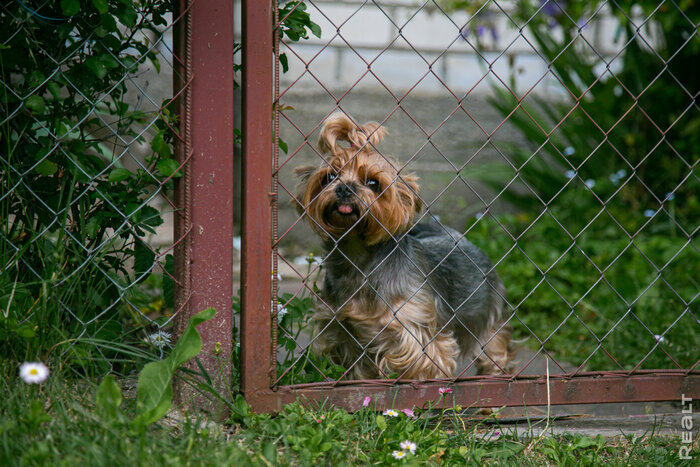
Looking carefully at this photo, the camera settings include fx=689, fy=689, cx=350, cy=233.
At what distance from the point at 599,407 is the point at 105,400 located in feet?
8.91

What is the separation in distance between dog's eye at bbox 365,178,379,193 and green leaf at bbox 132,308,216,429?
1271mm

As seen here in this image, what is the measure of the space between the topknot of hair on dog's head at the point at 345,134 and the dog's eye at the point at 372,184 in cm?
17

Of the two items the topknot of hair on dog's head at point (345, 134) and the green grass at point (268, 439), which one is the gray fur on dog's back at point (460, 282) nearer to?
the topknot of hair on dog's head at point (345, 134)

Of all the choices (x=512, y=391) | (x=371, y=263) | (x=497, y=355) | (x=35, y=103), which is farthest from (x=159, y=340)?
(x=497, y=355)

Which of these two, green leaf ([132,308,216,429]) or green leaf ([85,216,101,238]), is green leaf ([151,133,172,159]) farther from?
green leaf ([132,308,216,429])

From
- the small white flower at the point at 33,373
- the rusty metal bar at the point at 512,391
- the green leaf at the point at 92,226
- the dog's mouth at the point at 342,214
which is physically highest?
the dog's mouth at the point at 342,214

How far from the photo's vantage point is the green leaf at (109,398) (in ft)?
6.95

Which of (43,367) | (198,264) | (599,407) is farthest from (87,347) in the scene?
(599,407)

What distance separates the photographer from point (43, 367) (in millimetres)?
Result: 2180

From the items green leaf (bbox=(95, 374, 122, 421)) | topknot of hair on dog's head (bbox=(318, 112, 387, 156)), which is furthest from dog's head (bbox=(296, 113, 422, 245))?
green leaf (bbox=(95, 374, 122, 421))

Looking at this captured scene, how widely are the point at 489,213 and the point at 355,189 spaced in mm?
667

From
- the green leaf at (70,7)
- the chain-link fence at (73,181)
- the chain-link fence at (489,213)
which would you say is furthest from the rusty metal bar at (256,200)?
the green leaf at (70,7)

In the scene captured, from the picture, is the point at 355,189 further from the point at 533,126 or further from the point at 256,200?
the point at 533,126

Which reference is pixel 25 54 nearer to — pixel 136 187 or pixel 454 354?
pixel 136 187
